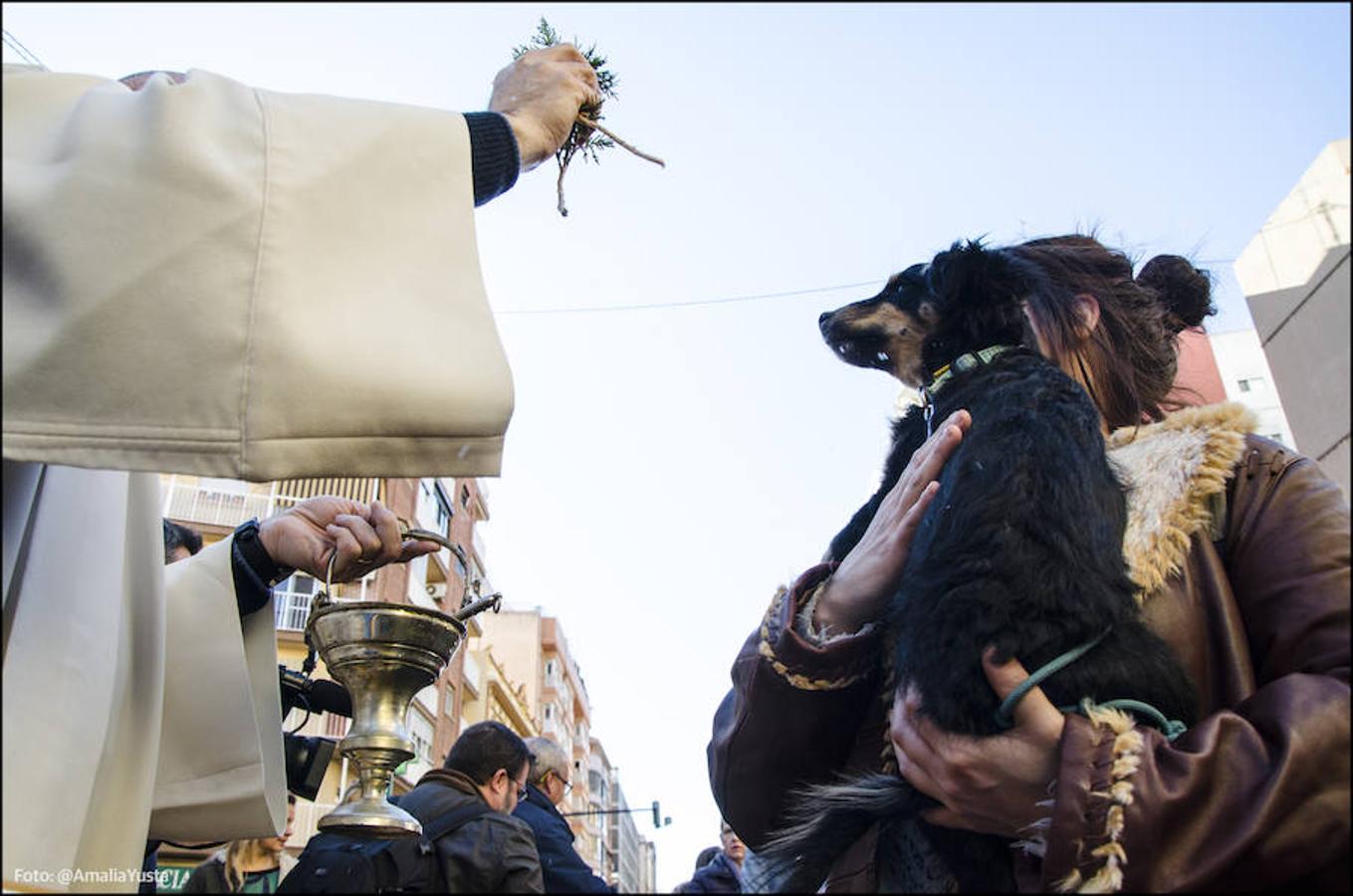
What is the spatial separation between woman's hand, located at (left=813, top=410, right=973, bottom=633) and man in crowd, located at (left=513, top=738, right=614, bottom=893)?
118 cm

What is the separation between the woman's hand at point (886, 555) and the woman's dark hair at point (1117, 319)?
0.42 metres

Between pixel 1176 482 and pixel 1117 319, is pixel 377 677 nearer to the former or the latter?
pixel 1176 482

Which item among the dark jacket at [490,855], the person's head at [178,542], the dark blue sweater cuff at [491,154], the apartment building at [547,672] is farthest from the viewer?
the apartment building at [547,672]

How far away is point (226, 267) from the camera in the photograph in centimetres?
125

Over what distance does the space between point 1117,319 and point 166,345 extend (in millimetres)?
1894

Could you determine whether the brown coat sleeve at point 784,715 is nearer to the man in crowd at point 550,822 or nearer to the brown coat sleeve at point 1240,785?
the brown coat sleeve at point 1240,785

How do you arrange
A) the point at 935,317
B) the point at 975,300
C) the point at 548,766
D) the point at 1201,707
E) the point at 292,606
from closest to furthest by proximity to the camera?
the point at 1201,707, the point at 975,300, the point at 935,317, the point at 548,766, the point at 292,606

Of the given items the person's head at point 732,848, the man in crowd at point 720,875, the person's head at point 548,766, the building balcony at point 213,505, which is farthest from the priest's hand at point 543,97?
Answer: the building balcony at point 213,505

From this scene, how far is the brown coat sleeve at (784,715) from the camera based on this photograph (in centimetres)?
182

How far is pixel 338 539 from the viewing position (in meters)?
2.08

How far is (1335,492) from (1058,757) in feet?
2.15

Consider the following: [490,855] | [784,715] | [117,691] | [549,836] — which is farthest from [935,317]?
[549,836]

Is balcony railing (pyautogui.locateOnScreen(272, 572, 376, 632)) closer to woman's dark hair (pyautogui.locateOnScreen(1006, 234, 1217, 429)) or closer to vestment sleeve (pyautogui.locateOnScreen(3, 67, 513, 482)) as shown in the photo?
woman's dark hair (pyautogui.locateOnScreen(1006, 234, 1217, 429))

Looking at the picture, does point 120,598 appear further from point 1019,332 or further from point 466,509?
point 466,509
